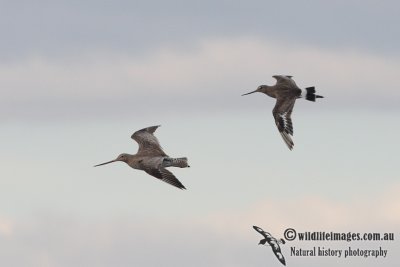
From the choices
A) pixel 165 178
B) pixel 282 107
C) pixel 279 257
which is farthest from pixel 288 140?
pixel 165 178

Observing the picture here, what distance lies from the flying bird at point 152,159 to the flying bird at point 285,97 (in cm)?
639

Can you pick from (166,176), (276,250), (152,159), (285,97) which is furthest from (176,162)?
(285,97)

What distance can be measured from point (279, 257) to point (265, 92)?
33.6ft

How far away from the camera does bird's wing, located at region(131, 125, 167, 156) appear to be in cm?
5403

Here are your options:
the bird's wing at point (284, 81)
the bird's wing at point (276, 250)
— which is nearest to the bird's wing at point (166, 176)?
the bird's wing at point (276, 250)

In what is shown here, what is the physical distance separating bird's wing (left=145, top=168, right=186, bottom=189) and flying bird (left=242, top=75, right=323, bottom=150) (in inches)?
388

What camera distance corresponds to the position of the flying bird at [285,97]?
5766cm

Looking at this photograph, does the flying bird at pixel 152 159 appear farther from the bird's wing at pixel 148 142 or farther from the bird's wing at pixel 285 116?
the bird's wing at pixel 285 116

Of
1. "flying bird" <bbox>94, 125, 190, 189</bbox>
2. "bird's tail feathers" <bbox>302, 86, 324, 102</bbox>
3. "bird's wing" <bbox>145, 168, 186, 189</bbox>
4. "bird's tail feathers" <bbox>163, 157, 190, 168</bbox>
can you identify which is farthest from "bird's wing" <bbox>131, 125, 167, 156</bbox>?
"bird's tail feathers" <bbox>302, 86, 324, 102</bbox>

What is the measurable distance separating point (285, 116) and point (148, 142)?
24.3 feet

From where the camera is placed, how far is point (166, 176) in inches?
1871

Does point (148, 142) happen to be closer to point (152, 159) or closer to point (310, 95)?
point (152, 159)

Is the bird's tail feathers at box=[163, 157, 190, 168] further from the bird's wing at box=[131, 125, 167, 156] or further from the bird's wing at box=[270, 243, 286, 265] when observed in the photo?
the bird's wing at box=[270, 243, 286, 265]

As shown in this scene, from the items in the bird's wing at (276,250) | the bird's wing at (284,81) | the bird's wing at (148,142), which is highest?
the bird's wing at (284,81)
